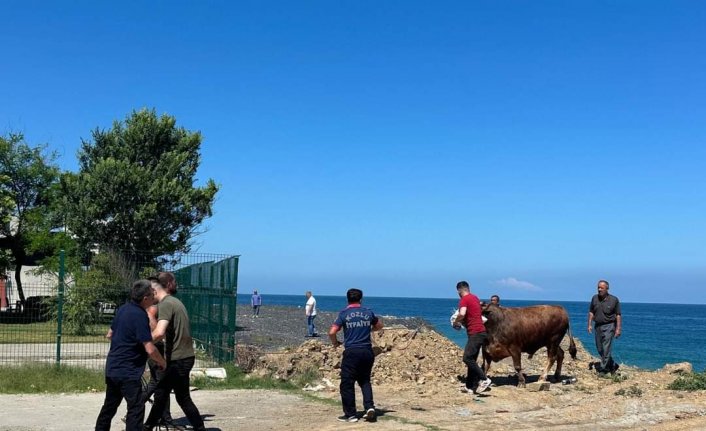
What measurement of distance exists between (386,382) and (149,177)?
20865 millimetres

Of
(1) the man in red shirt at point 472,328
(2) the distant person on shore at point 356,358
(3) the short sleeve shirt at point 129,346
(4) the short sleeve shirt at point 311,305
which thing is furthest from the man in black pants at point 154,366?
(4) the short sleeve shirt at point 311,305

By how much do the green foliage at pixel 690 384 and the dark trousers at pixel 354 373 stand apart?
22.7 ft

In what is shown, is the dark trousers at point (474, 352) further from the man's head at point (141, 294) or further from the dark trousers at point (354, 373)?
the man's head at point (141, 294)

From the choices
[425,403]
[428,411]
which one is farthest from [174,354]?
[425,403]

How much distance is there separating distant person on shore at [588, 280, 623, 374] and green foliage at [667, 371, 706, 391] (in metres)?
1.89

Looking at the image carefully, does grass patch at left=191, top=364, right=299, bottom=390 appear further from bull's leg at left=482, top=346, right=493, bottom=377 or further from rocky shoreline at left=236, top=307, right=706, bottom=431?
bull's leg at left=482, top=346, right=493, bottom=377

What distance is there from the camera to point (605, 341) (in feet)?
54.4

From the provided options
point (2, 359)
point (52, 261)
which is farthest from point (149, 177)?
point (2, 359)

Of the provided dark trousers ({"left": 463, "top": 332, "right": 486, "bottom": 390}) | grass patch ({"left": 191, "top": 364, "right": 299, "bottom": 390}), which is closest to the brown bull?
dark trousers ({"left": 463, "top": 332, "right": 486, "bottom": 390})

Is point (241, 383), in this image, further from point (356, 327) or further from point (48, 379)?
point (356, 327)

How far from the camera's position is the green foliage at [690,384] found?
46.8 ft

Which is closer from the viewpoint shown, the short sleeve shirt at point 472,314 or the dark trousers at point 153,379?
the dark trousers at point 153,379

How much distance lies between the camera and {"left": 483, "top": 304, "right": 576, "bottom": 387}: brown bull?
48.6 feet

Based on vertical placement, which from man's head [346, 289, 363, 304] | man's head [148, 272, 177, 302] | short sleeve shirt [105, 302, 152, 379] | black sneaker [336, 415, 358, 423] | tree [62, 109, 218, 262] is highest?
tree [62, 109, 218, 262]
